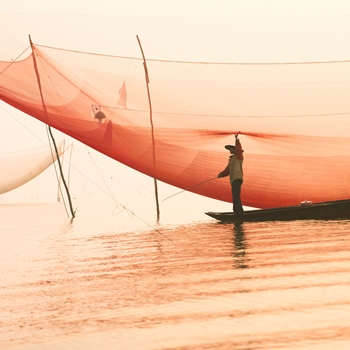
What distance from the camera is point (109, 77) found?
50.1 ft

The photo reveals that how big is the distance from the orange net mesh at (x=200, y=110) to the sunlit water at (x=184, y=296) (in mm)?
4685

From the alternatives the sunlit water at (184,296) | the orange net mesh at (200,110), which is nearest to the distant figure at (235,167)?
the orange net mesh at (200,110)

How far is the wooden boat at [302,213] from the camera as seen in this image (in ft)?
50.3

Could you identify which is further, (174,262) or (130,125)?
(130,125)

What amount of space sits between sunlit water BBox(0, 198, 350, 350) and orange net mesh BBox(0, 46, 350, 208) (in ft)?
15.4

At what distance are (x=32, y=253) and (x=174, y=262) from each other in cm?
366

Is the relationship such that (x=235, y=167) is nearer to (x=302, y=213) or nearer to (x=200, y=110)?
(x=200, y=110)

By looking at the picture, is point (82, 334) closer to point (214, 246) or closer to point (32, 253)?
point (214, 246)

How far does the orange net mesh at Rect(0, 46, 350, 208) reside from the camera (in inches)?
596

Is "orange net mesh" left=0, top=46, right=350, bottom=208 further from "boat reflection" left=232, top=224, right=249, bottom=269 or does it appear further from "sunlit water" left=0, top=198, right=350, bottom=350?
"sunlit water" left=0, top=198, right=350, bottom=350

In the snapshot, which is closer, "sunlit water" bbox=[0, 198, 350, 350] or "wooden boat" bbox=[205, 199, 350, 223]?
"sunlit water" bbox=[0, 198, 350, 350]

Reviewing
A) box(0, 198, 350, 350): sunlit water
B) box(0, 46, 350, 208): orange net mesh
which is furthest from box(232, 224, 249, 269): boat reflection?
box(0, 46, 350, 208): orange net mesh

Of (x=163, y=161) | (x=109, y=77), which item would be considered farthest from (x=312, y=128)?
(x=109, y=77)

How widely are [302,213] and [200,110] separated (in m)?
3.10
